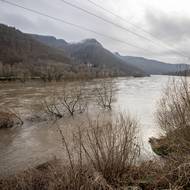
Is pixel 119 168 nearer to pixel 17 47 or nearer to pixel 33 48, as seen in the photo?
pixel 17 47

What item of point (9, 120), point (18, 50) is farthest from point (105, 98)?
point (18, 50)

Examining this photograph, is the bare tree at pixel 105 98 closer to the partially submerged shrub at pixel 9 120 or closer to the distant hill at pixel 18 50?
the partially submerged shrub at pixel 9 120

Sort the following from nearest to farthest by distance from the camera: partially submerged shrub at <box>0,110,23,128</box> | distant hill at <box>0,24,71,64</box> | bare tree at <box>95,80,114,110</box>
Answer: partially submerged shrub at <box>0,110,23,128</box> < bare tree at <box>95,80,114,110</box> < distant hill at <box>0,24,71,64</box>

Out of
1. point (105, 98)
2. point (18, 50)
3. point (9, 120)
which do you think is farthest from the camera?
point (18, 50)

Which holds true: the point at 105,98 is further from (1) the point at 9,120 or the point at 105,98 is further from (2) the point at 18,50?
(2) the point at 18,50

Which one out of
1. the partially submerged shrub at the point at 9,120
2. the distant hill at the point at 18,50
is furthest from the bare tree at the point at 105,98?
the distant hill at the point at 18,50

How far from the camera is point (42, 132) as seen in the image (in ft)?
63.7

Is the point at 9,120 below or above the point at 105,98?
below

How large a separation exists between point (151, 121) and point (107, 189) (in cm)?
1657

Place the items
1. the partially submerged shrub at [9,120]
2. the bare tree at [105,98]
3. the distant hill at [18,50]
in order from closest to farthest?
the partially submerged shrub at [9,120]
the bare tree at [105,98]
the distant hill at [18,50]

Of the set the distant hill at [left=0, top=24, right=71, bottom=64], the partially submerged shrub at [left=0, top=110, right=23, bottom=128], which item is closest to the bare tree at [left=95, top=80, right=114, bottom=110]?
the partially submerged shrub at [left=0, top=110, right=23, bottom=128]

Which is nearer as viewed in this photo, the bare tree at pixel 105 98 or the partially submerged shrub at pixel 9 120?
the partially submerged shrub at pixel 9 120

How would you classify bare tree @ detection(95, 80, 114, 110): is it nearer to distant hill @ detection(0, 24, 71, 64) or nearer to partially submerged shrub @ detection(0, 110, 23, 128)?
partially submerged shrub @ detection(0, 110, 23, 128)

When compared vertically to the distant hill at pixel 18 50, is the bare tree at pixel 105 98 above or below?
below
